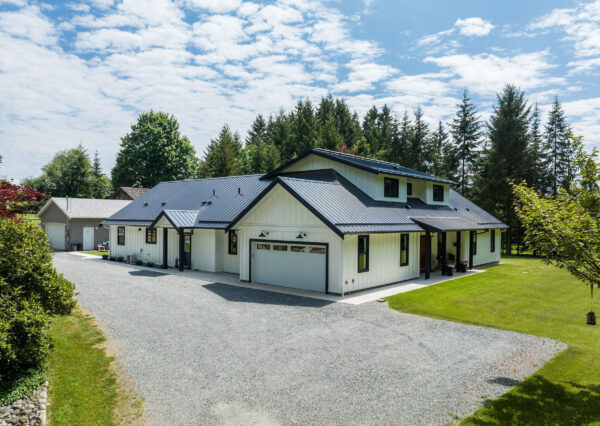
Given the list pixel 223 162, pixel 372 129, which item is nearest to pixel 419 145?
pixel 372 129

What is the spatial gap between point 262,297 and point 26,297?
28.1 feet

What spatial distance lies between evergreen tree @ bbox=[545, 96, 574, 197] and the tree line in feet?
0.31

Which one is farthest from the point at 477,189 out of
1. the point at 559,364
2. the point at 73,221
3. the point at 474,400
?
the point at 73,221

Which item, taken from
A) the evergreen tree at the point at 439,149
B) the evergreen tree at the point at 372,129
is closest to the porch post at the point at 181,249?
the evergreen tree at the point at 439,149

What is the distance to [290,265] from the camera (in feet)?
55.3

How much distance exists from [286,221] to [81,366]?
10037 mm

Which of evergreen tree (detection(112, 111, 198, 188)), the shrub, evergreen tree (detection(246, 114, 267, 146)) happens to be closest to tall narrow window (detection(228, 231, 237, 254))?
the shrub

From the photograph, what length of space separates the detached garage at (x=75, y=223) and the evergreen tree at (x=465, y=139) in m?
39.7

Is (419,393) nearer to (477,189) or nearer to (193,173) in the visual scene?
(477,189)

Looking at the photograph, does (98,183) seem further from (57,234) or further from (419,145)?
(419,145)

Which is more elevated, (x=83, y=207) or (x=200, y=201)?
(x=200, y=201)

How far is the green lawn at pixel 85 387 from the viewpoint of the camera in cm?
602

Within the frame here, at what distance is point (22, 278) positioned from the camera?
765cm

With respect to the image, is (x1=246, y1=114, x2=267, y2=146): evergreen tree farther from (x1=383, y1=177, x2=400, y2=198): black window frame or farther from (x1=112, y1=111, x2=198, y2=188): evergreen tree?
(x1=383, y1=177, x2=400, y2=198): black window frame
